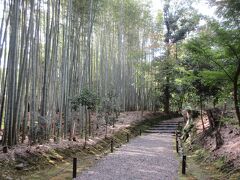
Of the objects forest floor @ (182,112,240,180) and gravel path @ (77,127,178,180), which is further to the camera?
gravel path @ (77,127,178,180)

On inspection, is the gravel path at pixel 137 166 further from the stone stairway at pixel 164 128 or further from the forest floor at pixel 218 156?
the stone stairway at pixel 164 128

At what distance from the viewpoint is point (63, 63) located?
862cm

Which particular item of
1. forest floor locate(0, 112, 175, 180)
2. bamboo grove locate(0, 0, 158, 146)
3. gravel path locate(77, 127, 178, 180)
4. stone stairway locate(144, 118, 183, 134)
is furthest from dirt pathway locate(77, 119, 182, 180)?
stone stairway locate(144, 118, 183, 134)

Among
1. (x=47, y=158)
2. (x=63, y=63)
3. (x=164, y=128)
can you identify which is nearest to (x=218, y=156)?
(x=47, y=158)

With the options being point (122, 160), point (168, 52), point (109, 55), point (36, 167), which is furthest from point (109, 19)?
point (36, 167)

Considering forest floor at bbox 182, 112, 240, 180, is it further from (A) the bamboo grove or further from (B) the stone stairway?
(B) the stone stairway

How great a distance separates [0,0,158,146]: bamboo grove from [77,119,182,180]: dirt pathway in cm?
202

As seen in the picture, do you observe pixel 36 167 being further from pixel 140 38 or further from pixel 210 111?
pixel 140 38

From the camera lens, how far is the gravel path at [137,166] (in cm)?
604

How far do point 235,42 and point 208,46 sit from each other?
58cm

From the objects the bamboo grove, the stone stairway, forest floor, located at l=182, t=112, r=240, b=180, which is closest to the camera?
forest floor, located at l=182, t=112, r=240, b=180

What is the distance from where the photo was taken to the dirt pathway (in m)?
6.04

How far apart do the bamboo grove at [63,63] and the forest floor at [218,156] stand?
3.71 metres

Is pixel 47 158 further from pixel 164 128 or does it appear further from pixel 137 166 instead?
pixel 164 128
